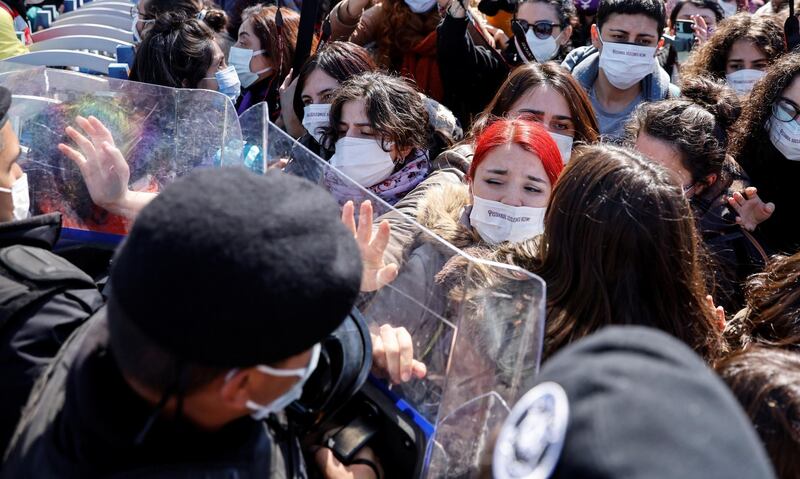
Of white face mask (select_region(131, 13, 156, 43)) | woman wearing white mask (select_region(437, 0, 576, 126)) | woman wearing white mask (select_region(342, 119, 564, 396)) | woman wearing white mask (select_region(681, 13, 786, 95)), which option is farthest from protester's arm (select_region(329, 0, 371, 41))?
woman wearing white mask (select_region(342, 119, 564, 396))

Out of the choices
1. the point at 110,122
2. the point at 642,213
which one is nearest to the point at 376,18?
the point at 110,122

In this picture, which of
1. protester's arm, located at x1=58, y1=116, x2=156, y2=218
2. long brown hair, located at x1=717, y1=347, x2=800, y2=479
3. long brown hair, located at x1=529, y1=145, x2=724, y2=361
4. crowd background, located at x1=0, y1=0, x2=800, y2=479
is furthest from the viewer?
protester's arm, located at x1=58, y1=116, x2=156, y2=218

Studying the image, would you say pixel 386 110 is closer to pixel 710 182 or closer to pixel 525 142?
pixel 525 142

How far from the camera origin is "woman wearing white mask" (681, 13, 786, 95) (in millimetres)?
4271

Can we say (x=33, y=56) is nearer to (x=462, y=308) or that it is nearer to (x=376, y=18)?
(x=376, y=18)

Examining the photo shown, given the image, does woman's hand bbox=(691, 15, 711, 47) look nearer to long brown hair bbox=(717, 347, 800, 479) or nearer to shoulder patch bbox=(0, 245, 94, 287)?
long brown hair bbox=(717, 347, 800, 479)

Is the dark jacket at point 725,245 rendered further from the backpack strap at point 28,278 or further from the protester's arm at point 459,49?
the backpack strap at point 28,278

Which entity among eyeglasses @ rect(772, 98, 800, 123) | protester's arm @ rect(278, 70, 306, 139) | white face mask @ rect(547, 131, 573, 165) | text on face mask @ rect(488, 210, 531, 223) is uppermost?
eyeglasses @ rect(772, 98, 800, 123)

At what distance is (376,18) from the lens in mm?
4453

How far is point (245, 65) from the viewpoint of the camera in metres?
4.50

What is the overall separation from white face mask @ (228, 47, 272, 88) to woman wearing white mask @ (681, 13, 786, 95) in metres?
2.68

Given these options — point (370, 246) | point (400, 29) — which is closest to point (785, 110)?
point (400, 29)

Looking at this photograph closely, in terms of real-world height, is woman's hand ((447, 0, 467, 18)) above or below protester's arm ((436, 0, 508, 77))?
above

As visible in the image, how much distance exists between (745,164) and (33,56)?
4.12 metres
